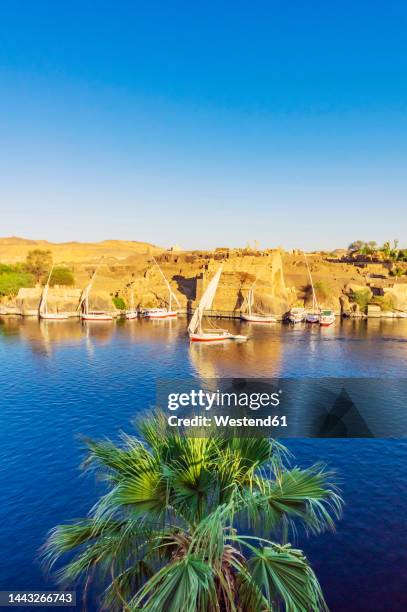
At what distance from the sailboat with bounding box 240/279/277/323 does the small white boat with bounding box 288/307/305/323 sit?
3167mm

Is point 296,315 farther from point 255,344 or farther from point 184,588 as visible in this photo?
point 184,588

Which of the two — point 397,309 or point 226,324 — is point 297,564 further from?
point 397,309

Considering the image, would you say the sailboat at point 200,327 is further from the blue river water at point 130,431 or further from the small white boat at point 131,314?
the small white boat at point 131,314

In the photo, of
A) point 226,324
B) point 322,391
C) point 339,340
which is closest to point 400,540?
point 322,391

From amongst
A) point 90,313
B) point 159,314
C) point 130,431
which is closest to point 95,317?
point 90,313

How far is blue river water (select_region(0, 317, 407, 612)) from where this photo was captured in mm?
14297

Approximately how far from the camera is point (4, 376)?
38719 millimetres

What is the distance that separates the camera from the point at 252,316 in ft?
265

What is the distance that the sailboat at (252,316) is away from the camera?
7894 centimetres

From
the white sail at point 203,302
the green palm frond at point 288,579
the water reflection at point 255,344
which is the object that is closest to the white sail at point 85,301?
the water reflection at point 255,344

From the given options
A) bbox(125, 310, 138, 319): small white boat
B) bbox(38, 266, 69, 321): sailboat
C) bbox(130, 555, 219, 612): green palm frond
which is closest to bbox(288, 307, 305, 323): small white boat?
bbox(125, 310, 138, 319): small white boat

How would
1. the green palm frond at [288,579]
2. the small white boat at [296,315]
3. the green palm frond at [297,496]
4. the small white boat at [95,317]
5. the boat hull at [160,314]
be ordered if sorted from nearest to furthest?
the green palm frond at [288,579] < the green palm frond at [297,496] < the small white boat at [95,317] < the small white boat at [296,315] < the boat hull at [160,314]

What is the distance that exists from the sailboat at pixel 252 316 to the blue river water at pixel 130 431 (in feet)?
44.1

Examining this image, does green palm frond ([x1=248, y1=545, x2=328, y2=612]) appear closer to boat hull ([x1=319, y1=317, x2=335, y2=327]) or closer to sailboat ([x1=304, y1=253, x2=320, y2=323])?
boat hull ([x1=319, y1=317, x2=335, y2=327])
